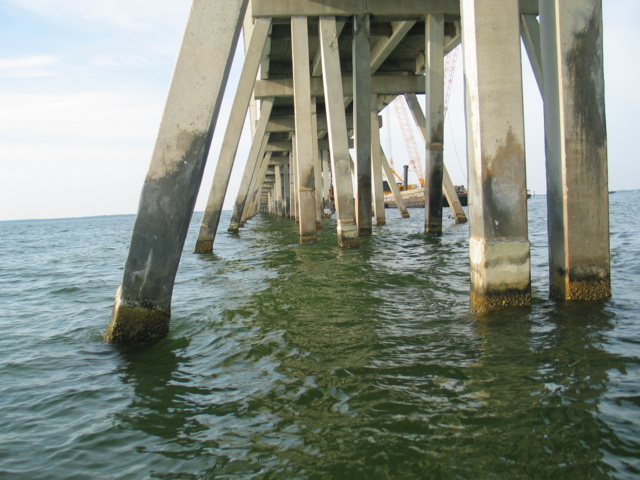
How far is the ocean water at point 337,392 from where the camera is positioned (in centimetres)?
265

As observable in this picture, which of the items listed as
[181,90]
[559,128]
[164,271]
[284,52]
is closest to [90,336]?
[164,271]

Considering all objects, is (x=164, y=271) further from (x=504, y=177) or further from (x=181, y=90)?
(x=504, y=177)

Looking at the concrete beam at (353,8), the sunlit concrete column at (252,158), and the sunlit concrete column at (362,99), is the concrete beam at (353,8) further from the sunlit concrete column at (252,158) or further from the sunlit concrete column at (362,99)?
the sunlit concrete column at (252,158)

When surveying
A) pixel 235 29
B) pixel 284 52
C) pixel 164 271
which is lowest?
pixel 164 271

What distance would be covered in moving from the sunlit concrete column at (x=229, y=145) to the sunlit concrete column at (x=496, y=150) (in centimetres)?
962

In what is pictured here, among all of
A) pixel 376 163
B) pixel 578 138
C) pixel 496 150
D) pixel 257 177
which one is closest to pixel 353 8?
pixel 376 163

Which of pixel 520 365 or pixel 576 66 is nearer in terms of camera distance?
pixel 520 365

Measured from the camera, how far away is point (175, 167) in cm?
480

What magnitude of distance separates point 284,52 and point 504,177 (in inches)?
618

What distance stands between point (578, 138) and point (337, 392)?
3441 millimetres

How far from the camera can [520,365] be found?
3.76 meters

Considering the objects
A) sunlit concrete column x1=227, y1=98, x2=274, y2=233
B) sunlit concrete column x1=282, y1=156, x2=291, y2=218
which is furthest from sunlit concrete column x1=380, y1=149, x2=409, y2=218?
sunlit concrete column x1=282, y1=156, x2=291, y2=218

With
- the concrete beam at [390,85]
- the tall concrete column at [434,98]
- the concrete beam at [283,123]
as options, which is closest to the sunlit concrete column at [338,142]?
the tall concrete column at [434,98]

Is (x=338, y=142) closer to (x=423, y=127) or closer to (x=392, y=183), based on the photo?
(x=423, y=127)
